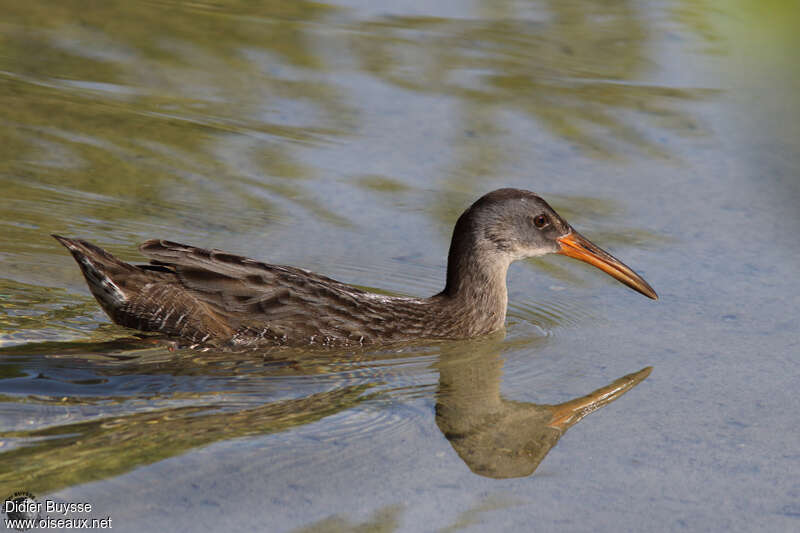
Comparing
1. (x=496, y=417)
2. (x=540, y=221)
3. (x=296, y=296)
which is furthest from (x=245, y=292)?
(x=540, y=221)

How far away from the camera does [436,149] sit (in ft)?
31.8

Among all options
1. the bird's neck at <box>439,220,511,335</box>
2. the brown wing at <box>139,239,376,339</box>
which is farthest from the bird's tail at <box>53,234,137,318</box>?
the bird's neck at <box>439,220,511,335</box>

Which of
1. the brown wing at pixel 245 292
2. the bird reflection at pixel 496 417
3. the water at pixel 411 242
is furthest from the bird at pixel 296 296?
the bird reflection at pixel 496 417

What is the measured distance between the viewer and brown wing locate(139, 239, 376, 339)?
6629mm

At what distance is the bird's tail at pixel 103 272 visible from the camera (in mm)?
6488

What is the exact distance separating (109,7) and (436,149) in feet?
16.1

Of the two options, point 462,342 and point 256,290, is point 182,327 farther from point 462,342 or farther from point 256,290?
point 462,342

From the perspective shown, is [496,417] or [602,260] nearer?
[496,417]

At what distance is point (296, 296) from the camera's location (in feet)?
22.1

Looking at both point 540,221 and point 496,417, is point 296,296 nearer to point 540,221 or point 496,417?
point 496,417

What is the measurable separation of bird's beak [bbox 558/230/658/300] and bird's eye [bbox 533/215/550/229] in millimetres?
138

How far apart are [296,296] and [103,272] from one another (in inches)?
43.0

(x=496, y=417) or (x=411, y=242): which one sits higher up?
(x=411, y=242)

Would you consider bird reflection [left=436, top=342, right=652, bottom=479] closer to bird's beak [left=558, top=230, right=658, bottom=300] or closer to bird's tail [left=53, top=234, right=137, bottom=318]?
bird's beak [left=558, top=230, right=658, bottom=300]
